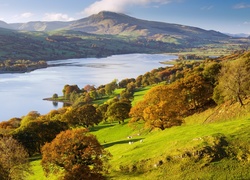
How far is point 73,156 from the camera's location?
29766 mm

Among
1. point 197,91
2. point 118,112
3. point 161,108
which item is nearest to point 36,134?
point 118,112

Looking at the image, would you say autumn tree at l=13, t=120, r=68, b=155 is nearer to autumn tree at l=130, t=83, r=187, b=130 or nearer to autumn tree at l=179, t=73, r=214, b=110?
autumn tree at l=130, t=83, r=187, b=130

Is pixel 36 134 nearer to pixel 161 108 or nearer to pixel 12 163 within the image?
pixel 161 108

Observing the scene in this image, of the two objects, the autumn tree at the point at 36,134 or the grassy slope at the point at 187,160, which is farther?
the autumn tree at the point at 36,134

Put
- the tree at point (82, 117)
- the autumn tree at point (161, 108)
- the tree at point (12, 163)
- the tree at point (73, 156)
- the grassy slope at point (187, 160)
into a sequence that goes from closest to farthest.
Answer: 1. the grassy slope at point (187, 160)
2. the tree at point (73, 156)
3. the tree at point (12, 163)
4. the autumn tree at point (161, 108)
5. the tree at point (82, 117)

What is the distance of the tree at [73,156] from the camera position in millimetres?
28906

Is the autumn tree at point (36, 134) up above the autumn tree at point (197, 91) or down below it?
below

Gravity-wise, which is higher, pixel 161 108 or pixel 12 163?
pixel 161 108

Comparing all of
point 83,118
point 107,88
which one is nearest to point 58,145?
point 83,118

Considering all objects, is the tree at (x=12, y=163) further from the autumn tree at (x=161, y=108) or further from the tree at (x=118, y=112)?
the tree at (x=118, y=112)

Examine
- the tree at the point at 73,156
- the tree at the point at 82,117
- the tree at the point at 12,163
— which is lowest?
the tree at the point at 82,117

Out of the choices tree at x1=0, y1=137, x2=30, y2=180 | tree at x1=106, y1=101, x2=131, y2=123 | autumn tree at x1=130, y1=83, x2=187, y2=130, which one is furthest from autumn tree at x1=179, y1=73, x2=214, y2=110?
tree at x1=0, y1=137, x2=30, y2=180

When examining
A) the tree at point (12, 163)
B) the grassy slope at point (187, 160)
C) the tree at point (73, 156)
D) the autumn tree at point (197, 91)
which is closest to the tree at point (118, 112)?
the autumn tree at point (197, 91)

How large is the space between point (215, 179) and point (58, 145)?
632 inches
